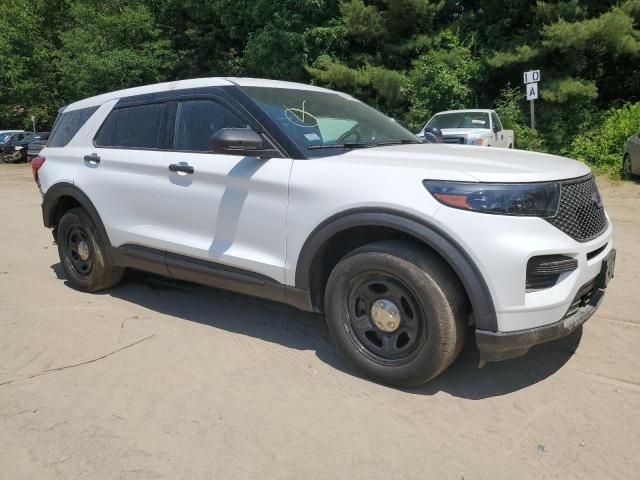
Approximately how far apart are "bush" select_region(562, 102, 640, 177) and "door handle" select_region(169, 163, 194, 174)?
12741 millimetres

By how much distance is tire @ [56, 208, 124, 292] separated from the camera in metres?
4.96

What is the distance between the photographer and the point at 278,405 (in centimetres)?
314

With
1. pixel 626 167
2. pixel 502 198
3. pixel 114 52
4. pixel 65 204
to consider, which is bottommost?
pixel 626 167

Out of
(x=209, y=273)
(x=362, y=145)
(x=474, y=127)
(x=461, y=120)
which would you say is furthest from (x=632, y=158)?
(x=209, y=273)

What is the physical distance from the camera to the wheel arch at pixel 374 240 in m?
2.87

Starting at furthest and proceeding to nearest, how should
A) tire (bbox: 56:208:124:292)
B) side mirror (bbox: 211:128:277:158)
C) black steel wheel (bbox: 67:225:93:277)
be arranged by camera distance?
black steel wheel (bbox: 67:225:93:277)
tire (bbox: 56:208:124:292)
side mirror (bbox: 211:128:277:158)

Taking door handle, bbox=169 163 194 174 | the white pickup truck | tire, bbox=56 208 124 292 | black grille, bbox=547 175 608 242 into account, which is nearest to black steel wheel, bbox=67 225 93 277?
tire, bbox=56 208 124 292

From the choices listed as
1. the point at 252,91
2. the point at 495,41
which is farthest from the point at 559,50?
the point at 252,91

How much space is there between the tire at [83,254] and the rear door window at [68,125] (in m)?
0.72

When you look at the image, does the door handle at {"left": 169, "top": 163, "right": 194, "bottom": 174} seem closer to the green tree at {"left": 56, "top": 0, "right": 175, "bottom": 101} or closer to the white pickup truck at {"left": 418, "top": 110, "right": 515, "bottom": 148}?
the white pickup truck at {"left": 418, "top": 110, "right": 515, "bottom": 148}

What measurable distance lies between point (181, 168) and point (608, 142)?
47.0 ft

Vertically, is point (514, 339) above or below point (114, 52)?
below

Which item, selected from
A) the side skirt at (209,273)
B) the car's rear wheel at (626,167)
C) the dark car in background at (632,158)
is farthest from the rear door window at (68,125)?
the car's rear wheel at (626,167)

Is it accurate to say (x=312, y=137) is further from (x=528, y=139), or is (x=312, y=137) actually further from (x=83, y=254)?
(x=528, y=139)
